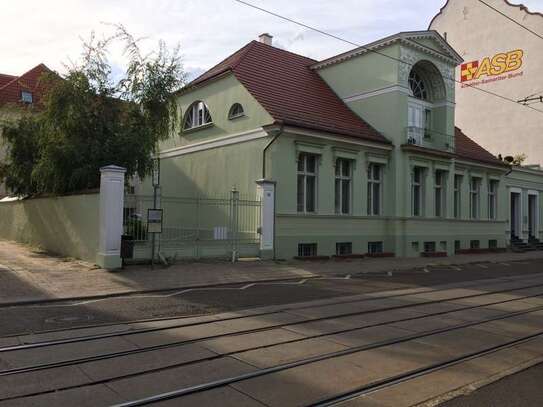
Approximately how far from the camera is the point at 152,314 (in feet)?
30.2

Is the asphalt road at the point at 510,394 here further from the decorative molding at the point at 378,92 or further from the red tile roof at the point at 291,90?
the decorative molding at the point at 378,92

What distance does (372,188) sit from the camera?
24.0m

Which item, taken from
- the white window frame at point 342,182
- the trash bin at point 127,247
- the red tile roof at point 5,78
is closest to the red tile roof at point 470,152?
the white window frame at point 342,182

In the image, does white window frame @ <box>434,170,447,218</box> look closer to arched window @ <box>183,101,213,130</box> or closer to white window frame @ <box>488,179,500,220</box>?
white window frame @ <box>488,179,500,220</box>

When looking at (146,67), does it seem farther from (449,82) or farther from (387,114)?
(449,82)

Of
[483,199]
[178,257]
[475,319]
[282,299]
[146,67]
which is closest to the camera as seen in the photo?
[475,319]

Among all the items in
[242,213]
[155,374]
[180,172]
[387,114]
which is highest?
[387,114]

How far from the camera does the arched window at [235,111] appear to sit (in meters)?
22.4

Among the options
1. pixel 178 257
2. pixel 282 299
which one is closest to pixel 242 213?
pixel 178 257

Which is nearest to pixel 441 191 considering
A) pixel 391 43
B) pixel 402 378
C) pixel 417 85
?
pixel 417 85

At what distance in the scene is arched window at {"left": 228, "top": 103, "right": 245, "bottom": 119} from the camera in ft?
73.5

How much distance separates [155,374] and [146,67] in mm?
15333

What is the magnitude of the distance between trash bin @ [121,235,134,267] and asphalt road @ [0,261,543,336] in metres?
3.89

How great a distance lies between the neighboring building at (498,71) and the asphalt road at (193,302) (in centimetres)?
2615
